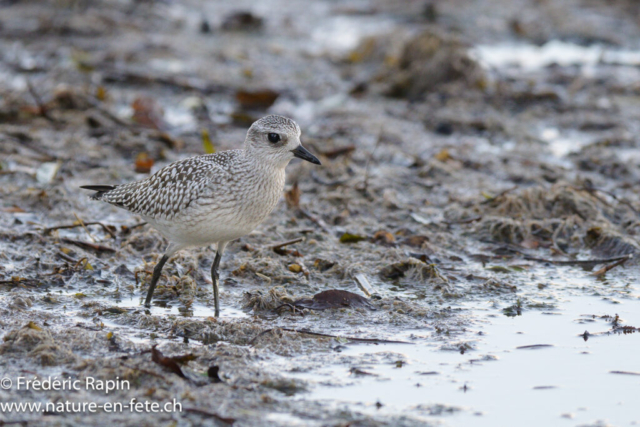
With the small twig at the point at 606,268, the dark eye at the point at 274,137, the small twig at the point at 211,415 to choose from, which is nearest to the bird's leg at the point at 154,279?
the dark eye at the point at 274,137

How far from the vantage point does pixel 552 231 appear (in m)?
8.27

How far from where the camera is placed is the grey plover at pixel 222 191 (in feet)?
19.9

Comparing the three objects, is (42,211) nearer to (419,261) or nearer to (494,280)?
(419,261)

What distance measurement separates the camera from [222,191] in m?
6.07

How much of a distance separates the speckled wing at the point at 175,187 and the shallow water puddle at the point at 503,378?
165 centimetres

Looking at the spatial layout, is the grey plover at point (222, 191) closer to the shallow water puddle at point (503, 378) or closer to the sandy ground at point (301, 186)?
the sandy ground at point (301, 186)

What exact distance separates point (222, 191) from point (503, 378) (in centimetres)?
239

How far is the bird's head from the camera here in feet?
20.5

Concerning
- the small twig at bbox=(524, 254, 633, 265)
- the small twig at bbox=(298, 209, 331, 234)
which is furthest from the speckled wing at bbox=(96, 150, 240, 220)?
the small twig at bbox=(524, 254, 633, 265)

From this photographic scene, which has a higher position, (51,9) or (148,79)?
(51,9)

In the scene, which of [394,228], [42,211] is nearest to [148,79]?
[42,211]

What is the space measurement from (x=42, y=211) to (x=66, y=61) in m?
5.76

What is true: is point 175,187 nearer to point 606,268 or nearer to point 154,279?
point 154,279

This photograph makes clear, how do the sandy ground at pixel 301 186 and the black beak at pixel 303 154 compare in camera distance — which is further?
the black beak at pixel 303 154
